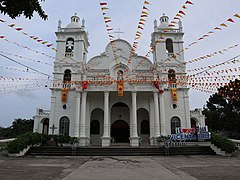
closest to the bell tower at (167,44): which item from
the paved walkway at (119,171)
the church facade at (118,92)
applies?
the church facade at (118,92)

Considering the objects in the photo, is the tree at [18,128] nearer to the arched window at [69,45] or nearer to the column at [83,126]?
the arched window at [69,45]

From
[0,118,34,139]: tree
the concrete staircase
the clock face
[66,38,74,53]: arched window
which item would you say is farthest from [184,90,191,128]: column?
[0,118,34,139]: tree

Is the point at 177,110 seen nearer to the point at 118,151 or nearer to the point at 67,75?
the point at 118,151

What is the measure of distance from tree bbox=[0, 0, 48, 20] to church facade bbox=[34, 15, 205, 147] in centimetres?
1711

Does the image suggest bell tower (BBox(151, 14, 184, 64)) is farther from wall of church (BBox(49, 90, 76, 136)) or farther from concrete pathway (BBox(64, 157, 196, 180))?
concrete pathway (BBox(64, 157, 196, 180))

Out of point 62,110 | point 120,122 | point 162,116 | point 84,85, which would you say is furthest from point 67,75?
point 162,116

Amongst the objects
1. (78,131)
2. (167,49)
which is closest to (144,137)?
(78,131)

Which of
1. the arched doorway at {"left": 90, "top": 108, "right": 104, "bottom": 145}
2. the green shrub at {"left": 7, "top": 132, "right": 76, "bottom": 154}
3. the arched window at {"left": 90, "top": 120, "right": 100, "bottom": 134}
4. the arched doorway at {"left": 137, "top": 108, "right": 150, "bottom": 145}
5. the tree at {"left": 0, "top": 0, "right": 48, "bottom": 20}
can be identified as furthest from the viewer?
the arched window at {"left": 90, "top": 120, "right": 100, "bottom": 134}

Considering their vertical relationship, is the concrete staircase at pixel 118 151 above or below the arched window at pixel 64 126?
below

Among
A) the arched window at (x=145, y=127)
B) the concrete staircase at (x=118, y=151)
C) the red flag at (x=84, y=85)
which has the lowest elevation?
the concrete staircase at (x=118, y=151)

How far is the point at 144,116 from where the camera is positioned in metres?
24.7

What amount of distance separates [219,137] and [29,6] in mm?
15819

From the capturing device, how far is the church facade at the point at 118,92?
70.6 ft

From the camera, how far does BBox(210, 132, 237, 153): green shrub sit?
14.1m
